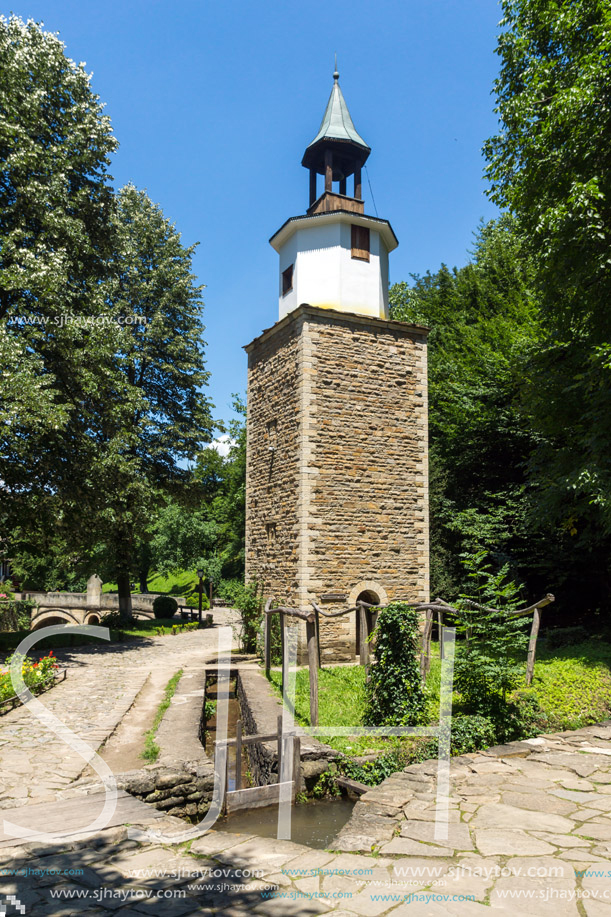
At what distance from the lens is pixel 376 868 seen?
3953 mm

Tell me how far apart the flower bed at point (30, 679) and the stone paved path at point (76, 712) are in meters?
0.18

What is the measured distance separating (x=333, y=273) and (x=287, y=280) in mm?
1439

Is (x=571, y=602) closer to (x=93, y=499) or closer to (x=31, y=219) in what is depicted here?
(x=93, y=499)

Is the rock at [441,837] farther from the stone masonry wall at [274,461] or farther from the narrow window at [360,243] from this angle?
the narrow window at [360,243]

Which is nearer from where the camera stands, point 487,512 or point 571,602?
point 571,602

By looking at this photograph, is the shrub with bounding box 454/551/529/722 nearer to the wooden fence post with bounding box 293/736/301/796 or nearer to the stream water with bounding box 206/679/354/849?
the stream water with bounding box 206/679/354/849

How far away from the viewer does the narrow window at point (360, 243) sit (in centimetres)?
1518

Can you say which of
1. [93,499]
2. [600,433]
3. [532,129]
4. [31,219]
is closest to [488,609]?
[600,433]

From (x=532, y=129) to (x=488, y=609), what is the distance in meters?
9.57

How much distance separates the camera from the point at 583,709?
838cm

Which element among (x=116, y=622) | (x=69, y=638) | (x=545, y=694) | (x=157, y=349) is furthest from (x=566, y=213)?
(x=116, y=622)

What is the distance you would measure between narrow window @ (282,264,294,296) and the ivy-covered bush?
994 centimetres

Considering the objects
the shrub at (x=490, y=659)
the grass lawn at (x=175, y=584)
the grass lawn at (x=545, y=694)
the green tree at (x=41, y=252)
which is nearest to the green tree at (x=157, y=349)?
the green tree at (x=41, y=252)

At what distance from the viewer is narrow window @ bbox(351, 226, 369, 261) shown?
15180 millimetres
